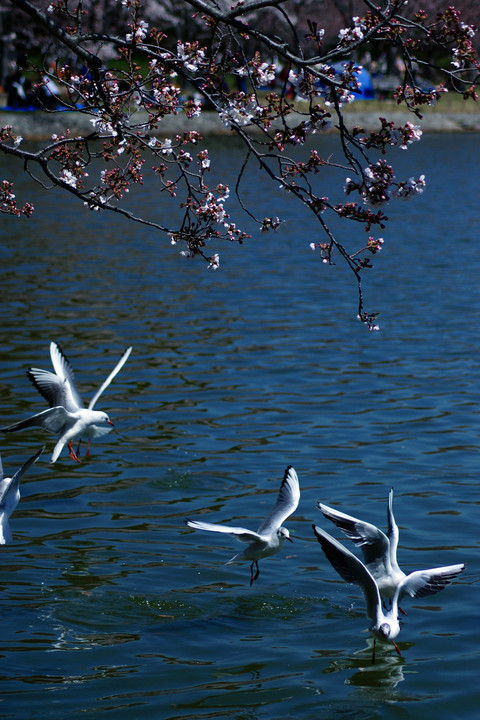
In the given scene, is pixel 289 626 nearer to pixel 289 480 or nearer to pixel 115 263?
pixel 289 480

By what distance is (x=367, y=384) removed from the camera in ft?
48.2

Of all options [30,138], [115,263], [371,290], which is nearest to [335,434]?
[371,290]

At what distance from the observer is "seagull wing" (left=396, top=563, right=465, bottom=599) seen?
300 inches

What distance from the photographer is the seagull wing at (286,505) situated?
27.0 ft

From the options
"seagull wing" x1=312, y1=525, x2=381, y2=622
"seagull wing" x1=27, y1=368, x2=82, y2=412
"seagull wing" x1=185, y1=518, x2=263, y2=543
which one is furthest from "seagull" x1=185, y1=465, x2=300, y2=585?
"seagull wing" x1=27, y1=368, x2=82, y2=412

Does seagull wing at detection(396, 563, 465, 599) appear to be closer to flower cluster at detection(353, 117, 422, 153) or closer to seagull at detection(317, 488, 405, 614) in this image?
seagull at detection(317, 488, 405, 614)

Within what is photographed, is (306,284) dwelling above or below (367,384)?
above

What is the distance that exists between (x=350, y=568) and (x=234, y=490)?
3.91m

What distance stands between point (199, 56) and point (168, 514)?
14.2 feet

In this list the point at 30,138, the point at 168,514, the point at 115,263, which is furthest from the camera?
the point at 30,138

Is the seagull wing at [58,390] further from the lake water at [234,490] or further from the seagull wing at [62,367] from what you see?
the lake water at [234,490]

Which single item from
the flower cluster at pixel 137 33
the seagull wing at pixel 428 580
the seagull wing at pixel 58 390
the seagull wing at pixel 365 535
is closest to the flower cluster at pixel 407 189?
the flower cluster at pixel 137 33

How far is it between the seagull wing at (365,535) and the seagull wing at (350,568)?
242 millimetres

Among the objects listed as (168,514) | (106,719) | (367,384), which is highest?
(367,384)
